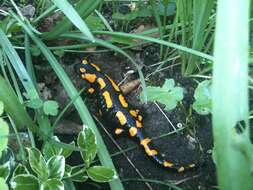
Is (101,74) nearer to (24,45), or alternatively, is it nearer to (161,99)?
(24,45)

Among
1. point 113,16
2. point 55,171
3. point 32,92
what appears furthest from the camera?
point 113,16

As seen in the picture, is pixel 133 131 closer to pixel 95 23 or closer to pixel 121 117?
pixel 121 117

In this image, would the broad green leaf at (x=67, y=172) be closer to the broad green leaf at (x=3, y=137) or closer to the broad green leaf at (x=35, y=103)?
the broad green leaf at (x=35, y=103)

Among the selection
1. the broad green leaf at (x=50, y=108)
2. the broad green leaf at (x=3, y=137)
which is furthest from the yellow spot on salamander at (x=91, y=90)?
the broad green leaf at (x=3, y=137)

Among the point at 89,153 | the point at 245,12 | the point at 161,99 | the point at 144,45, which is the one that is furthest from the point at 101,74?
the point at 245,12

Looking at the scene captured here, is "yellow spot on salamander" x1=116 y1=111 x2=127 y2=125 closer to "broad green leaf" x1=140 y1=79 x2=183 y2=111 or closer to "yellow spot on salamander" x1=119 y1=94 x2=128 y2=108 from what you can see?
"yellow spot on salamander" x1=119 y1=94 x2=128 y2=108

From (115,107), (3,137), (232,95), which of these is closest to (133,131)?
(115,107)

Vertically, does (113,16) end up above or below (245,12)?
below
